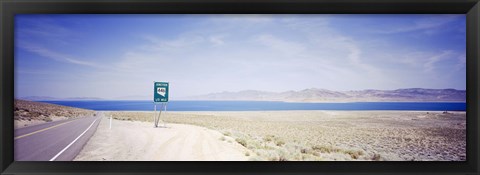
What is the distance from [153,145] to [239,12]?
147cm

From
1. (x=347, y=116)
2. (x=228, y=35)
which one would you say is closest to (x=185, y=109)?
(x=228, y=35)

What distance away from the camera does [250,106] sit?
9.84 feet

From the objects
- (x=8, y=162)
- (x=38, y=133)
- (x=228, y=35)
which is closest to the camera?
(x=8, y=162)

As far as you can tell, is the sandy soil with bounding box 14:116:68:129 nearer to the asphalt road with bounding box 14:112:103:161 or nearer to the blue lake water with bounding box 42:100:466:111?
the asphalt road with bounding box 14:112:103:161

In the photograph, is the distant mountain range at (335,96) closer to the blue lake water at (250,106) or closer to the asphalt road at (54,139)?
the blue lake water at (250,106)

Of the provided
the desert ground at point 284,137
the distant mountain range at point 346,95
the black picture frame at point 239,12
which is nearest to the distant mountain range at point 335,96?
the distant mountain range at point 346,95

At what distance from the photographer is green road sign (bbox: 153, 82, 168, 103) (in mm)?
2672

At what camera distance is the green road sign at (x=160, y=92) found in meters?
2.67

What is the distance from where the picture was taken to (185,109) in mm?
2869

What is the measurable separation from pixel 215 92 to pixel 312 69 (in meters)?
1.01

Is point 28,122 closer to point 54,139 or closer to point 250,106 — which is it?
point 54,139

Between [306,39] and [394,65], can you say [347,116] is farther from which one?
[306,39]

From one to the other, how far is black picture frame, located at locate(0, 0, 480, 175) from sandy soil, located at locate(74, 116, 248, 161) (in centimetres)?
12

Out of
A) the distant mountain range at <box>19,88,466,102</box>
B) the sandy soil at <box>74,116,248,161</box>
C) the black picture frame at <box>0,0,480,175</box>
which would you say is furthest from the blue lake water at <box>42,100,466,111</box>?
the black picture frame at <box>0,0,480,175</box>
